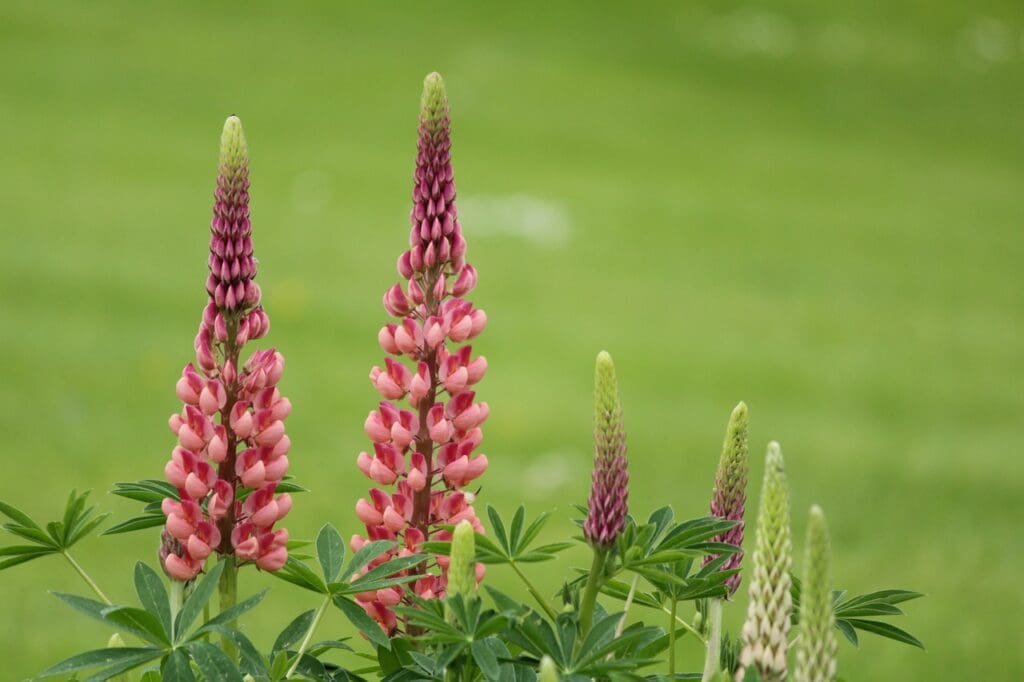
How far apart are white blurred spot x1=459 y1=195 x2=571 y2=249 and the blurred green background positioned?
0.04 meters

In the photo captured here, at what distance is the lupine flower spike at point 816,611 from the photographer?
4.42 ft

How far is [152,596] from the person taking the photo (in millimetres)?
1774

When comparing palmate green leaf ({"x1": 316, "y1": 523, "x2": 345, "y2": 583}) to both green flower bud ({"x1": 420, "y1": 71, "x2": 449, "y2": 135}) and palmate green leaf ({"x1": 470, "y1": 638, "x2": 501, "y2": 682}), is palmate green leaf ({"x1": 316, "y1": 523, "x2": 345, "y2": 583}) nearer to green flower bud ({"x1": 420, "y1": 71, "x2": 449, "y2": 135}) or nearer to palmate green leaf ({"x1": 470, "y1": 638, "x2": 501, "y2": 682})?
palmate green leaf ({"x1": 470, "y1": 638, "x2": 501, "y2": 682})

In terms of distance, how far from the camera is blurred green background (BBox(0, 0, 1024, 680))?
23.7 feet

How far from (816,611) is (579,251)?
9641mm

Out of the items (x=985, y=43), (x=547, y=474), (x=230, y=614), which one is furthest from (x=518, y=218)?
(x=985, y=43)

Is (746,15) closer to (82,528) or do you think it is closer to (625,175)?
(625,175)

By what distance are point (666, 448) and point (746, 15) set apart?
12.1m

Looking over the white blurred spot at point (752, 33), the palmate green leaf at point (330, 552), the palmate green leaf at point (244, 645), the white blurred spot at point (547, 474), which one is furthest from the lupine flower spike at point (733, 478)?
the white blurred spot at point (752, 33)

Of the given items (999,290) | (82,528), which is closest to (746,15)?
(999,290)

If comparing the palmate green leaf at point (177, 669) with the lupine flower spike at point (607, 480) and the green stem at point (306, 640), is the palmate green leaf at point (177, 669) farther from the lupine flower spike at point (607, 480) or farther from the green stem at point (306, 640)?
the lupine flower spike at point (607, 480)

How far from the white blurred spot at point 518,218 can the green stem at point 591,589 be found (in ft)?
29.6

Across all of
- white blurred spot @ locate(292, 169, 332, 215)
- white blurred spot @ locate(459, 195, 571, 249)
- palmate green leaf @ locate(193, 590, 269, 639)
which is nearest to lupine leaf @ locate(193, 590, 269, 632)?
palmate green leaf @ locate(193, 590, 269, 639)

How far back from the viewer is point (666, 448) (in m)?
→ 7.87
